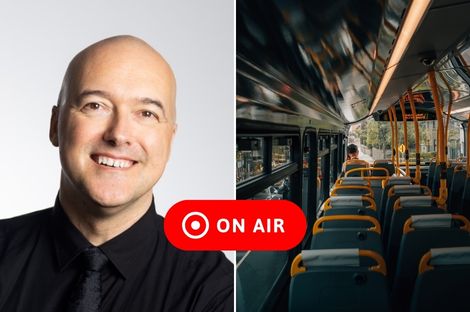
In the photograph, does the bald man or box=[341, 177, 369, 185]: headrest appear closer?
the bald man

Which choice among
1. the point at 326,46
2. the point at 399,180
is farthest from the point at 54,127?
the point at 399,180

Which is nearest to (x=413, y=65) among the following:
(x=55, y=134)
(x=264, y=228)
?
(x=264, y=228)

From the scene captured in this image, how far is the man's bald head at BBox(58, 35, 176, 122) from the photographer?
0.98 metres

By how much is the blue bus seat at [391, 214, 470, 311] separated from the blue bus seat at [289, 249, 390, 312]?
358 millimetres

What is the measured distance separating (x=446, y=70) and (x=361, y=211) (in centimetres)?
68

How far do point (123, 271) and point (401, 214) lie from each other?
1.31 metres

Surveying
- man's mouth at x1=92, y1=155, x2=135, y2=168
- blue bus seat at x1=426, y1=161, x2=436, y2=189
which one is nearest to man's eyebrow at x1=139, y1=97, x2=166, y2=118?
man's mouth at x1=92, y1=155, x2=135, y2=168

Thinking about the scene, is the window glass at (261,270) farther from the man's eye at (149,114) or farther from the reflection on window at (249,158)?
the man's eye at (149,114)

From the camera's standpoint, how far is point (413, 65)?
1713mm

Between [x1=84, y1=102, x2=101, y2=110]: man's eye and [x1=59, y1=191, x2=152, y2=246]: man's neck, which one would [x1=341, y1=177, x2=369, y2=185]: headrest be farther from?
[x1=84, y1=102, x2=101, y2=110]: man's eye

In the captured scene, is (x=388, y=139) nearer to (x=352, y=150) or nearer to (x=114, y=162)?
(x=352, y=150)

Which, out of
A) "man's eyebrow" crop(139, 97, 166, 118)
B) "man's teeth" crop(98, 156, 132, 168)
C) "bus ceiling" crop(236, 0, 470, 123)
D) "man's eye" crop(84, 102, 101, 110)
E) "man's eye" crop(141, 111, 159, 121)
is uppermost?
"bus ceiling" crop(236, 0, 470, 123)

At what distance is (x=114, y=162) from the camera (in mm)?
915

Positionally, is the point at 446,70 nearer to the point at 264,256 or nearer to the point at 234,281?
the point at 264,256
